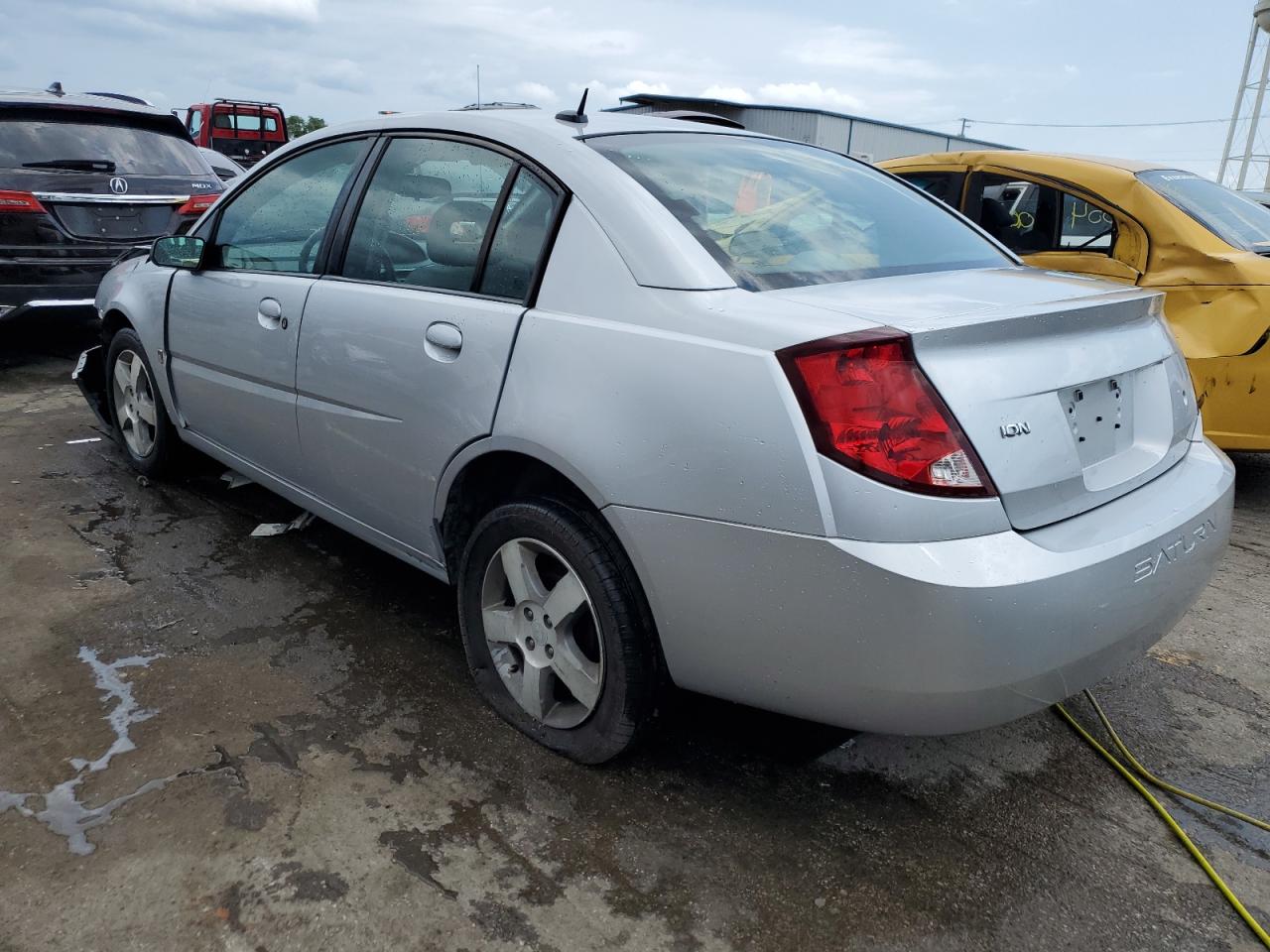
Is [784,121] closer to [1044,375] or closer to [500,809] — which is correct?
[1044,375]

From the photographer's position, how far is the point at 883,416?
5.87 ft

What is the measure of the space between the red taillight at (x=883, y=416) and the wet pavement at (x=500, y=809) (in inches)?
34.6

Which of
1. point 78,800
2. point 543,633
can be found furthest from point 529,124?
point 78,800

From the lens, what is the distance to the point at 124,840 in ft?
6.89

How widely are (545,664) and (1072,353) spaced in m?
1.41

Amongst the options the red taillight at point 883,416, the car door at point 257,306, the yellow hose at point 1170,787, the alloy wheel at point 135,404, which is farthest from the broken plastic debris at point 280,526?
the yellow hose at point 1170,787

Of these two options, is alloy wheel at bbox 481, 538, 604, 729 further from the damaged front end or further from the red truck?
the red truck

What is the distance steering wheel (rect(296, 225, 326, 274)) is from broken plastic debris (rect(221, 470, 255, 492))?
5.48 feet

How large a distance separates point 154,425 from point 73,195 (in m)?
2.53

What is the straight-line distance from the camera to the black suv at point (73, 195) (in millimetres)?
5781

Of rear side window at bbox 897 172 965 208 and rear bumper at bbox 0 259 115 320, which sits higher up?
rear side window at bbox 897 172 965 208

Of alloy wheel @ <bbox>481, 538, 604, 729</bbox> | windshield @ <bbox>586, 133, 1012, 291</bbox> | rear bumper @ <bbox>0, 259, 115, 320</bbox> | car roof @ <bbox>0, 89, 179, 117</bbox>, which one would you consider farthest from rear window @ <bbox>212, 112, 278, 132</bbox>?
alloy wheel @ <bbox>481, 538, 604, 729</bbox>

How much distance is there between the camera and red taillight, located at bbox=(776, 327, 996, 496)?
1.78 m

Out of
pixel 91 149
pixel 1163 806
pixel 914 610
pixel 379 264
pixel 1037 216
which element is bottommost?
pixel 1163 806
